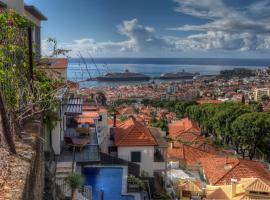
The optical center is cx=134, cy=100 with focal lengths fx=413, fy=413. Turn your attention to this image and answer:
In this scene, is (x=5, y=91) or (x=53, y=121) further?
(x=53, y=121)

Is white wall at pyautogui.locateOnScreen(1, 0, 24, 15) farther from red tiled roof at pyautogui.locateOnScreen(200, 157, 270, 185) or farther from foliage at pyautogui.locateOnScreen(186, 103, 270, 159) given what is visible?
foliage at pyautogui.locateOnScreen(186, 103, 270, 159)

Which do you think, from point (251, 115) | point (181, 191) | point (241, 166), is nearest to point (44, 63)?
point (181, 191)

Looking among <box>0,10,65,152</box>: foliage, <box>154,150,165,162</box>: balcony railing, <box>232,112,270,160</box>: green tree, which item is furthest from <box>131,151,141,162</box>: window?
<box>232,112,270,160</box>: green tree

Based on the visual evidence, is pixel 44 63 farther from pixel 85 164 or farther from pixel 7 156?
pixel 7 156

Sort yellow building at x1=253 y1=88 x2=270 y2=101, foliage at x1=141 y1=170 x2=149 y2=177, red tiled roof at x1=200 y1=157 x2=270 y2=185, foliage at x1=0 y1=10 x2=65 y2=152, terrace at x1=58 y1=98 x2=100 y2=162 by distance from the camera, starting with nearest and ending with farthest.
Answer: foliage at x1=0 y1=10 x2=65 y2=152 → terrace at x1=58 y1=98 x2=100 y2=162 → foliage at x1=141 y1=170 x2=149 y2=177 → red tiled roof at x1=200 y1=157 x2=270 y2=185 → yellow building at x1=253 y1=88 x2=270 y2=101

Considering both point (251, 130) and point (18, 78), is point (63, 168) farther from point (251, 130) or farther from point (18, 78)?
point (251, 130)

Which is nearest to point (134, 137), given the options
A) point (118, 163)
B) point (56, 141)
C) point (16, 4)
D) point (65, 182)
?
point (118, 163)
